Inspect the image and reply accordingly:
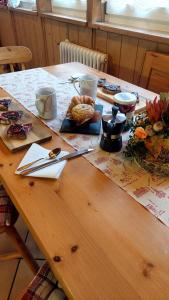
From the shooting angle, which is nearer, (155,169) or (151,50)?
(155,169)

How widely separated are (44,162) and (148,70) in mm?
1183

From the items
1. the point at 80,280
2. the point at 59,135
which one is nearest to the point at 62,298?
the point at 80,280

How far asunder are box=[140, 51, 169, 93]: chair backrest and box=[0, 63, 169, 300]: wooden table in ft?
3.41

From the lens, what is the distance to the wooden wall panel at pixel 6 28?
3.17 meters

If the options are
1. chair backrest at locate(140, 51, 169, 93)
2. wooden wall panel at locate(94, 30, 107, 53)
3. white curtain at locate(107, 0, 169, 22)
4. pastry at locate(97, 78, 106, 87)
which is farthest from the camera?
wooden wall panel at locate(94, 30, 107, 53)

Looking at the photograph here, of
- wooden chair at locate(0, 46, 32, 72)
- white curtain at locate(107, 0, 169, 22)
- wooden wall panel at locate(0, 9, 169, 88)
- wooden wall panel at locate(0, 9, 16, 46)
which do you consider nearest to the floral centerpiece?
wooden wall panel at locate(0, 9, 169, 88)

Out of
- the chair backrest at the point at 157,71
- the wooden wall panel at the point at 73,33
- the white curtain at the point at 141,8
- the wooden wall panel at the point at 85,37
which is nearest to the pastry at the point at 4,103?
the chair backrest at the point at 157,71

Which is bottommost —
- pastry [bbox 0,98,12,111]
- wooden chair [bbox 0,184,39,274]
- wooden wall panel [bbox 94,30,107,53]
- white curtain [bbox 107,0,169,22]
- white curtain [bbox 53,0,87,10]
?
wooden chair [bbox 0,184,39,274]

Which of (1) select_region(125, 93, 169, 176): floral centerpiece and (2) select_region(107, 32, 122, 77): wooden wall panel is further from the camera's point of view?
(2) select_region(107, 32, 122, 77): wooden wall panel

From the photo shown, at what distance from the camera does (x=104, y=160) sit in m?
0.71

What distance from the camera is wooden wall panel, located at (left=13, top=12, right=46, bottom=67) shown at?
2.68 meters

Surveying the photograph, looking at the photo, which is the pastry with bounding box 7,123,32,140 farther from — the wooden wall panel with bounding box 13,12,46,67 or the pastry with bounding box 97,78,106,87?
the wooden wall panel with bounding box 13,12,46,67

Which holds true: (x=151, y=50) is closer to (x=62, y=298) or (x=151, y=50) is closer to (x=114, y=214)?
(x=114, y=214)

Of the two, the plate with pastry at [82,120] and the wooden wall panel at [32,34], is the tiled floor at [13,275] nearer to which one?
the plate with pastry at [82,120]
